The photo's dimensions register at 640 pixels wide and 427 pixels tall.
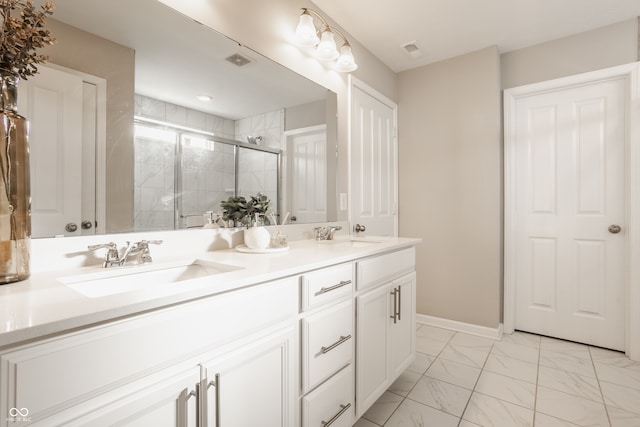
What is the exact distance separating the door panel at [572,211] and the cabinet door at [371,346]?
1819 millimetres

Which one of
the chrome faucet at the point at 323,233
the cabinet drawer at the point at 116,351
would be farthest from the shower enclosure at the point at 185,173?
the cabinet drawer at the point at 116,351

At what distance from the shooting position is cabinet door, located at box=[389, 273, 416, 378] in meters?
1.69

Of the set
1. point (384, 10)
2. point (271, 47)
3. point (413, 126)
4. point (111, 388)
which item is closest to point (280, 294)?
point (111, 388)

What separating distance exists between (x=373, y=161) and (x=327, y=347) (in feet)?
6.15

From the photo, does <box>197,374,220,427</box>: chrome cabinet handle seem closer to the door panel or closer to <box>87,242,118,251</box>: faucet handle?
<box>87,242,118,251</box>: faucet handle

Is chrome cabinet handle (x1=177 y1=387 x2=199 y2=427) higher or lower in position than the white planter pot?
lower

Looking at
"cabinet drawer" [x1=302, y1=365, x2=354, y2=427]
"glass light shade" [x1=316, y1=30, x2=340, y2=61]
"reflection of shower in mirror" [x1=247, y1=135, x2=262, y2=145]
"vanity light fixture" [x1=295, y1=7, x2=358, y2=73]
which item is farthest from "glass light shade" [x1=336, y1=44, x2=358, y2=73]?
"cabinet drawer" [x1=302, y1=365, x2=354, y2=427]

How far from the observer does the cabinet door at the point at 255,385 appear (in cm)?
82

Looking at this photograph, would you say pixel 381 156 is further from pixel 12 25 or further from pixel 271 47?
pixel 12 25

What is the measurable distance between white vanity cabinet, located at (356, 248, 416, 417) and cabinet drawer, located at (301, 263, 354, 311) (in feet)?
0.34

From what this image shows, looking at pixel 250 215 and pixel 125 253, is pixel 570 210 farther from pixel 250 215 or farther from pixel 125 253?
pixel 125 253

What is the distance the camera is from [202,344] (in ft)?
2.60

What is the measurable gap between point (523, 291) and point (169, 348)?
2.96 metres

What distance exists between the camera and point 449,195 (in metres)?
2.85
